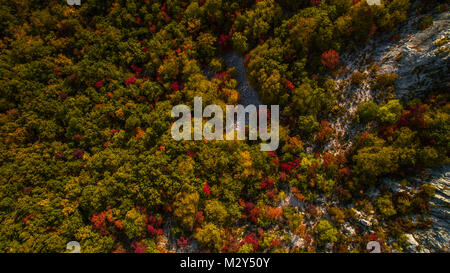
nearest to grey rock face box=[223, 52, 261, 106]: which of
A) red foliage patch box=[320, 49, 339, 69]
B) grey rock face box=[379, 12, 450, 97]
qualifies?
red foliage patch box=[320, 49, 339, 69]

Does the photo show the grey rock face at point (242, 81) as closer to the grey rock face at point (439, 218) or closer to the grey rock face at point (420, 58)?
the grey rock face at point (420, 58)

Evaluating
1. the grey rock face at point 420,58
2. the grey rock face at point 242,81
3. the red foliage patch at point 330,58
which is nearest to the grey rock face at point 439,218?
the grey rock face at point 420,58

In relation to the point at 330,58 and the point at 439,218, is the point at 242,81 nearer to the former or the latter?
the point at 330,58

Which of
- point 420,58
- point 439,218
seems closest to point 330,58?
point 420,58

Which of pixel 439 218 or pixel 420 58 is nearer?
pixel 439 218

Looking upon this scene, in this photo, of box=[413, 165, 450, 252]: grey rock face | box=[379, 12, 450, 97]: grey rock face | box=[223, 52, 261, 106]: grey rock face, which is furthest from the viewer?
box=[223, 52, 261, 106]: grey rock face

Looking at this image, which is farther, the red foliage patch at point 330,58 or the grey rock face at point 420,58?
the red foliage patch at point 330,58

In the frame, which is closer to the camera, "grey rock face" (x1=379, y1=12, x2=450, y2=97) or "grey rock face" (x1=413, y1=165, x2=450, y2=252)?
"grey rock face" (x1=413, y1=165, x2=450, y2=252)

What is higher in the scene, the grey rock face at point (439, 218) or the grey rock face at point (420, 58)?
the grey rock face at point (420, 58)

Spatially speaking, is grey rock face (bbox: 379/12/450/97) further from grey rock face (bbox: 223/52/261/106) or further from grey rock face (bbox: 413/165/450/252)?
grey rock face (bbox: 223/52/261/106)

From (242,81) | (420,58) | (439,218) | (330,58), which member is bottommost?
(439,218)

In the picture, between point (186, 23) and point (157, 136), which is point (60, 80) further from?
point (186, 23)
